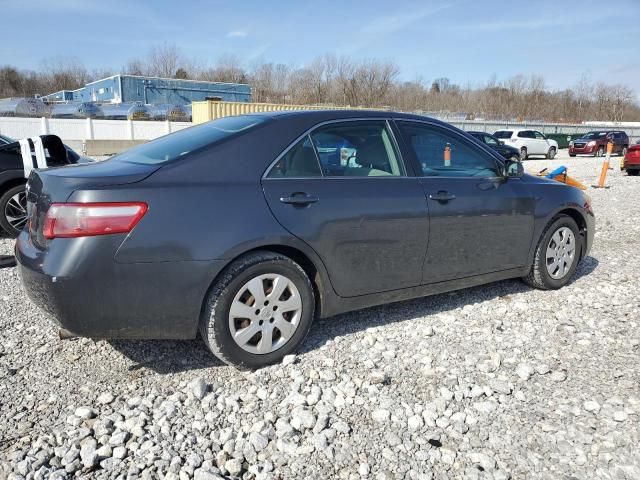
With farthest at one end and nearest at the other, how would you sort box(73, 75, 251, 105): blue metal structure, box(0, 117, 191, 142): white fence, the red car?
box(73, 75, 251, 105): blue metal structure, box(0, 117, 191, 142): white fence, the red car

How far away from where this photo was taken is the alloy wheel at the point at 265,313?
304 centimetres

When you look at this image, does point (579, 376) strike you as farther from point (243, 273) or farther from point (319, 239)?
point (243, 273)

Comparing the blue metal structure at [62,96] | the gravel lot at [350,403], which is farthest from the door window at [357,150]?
the blue metal structure at [62,96]

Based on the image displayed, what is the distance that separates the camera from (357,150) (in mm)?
3592

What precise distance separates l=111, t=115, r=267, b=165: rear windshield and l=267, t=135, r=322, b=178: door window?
303 mm

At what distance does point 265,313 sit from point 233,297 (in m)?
0.25

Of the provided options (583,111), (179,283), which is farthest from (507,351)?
(583,111)

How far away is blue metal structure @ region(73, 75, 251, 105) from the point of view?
51688mm

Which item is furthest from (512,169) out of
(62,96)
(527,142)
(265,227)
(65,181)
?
(62,96)

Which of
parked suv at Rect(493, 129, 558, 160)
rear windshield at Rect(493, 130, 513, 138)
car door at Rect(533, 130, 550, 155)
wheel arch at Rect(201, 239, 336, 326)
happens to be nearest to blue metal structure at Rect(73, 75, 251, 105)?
rear windshield at Rect(493, 130, 513, 138)

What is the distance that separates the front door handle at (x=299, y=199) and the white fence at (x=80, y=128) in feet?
85.0

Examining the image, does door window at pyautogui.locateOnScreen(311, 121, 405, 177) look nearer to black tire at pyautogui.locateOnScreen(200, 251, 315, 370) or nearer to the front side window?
the front side window

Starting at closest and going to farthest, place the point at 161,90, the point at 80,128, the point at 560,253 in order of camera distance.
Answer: the point at 560,253 → the point at 80,128 → the point at 161,90

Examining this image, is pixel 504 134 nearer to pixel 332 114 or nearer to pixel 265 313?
pixel 332 114
